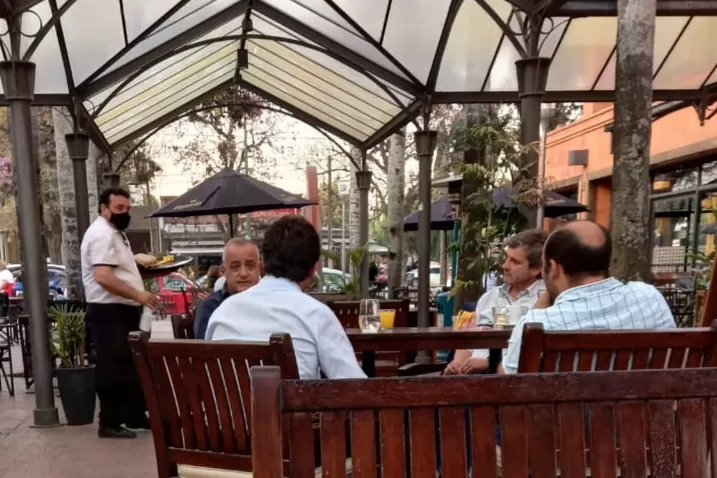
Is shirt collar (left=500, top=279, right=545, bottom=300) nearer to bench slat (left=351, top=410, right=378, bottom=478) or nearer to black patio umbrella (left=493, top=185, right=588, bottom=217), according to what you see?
black patio umbrella (left=493, top=185, right=588, bottom=217)

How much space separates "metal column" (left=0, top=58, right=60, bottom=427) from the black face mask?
0.77 m

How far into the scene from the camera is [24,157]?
484 centimetres

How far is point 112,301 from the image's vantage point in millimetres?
4516

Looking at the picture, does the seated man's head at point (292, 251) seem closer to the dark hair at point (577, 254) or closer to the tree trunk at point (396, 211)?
the dark hair at point (577, 254)

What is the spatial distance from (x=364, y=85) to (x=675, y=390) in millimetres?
8206

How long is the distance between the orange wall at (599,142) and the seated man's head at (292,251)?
10310 mm

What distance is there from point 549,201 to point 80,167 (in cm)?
548

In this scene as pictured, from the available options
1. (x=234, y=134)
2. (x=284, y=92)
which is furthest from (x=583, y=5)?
(x=234, y=134)

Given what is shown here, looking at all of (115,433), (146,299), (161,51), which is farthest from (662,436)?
(161,51)

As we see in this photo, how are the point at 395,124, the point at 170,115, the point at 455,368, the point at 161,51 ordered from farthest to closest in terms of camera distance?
the point at 170,115
the point at 395,124
the point at 161,51
the point at 455,368

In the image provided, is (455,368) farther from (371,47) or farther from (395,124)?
(395,124)

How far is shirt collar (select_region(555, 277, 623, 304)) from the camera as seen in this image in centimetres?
229

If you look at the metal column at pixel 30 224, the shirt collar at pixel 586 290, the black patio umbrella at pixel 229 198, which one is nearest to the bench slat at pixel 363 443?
the shirt collar at pixel 586 290

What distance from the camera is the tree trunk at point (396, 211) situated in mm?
11227
